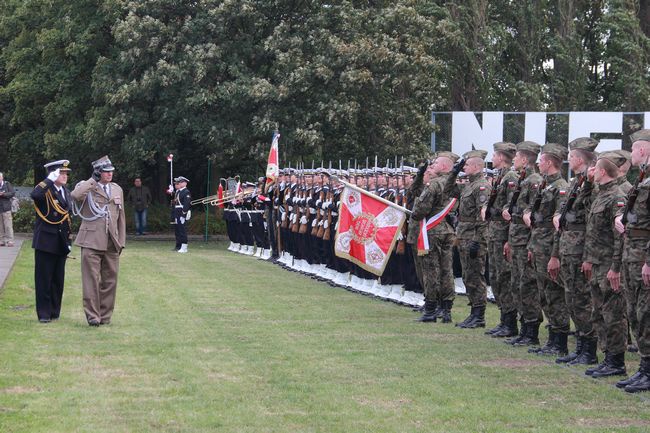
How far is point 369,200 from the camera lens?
17.6 metres

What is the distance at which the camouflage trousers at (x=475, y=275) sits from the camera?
1441 cm

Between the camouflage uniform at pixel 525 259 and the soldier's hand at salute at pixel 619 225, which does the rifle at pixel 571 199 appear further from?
the camouflage uniform at pixel 525 259

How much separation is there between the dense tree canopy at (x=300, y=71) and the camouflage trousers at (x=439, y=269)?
18.7 meters

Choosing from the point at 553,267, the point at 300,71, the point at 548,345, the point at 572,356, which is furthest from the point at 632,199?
the point at 300,71

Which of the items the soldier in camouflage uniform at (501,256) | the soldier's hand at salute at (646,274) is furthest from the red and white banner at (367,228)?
the soldier's hand at salute at (646,274)

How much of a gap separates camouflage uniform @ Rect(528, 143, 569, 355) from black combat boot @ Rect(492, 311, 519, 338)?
131cm

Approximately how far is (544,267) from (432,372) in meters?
2.08

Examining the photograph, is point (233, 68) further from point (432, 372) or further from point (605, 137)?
point (432, 372)

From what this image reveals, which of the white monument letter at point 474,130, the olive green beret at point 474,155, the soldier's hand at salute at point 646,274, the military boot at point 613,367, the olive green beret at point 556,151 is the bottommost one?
the military boot at point 613,367

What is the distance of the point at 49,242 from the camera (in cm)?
1447

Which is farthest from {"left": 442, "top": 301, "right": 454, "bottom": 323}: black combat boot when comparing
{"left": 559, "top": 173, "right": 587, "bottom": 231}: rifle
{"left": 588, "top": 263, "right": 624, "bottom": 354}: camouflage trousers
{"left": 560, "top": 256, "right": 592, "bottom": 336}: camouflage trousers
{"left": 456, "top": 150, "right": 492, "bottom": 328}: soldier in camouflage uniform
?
{"left": 588, "top": 263, "right": 624, "bottom": 354}: camouflage trousers

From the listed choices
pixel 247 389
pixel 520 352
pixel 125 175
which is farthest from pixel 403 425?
pixel 125 175

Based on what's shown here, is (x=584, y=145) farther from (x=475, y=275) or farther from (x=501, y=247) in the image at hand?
(x=475, y=275)

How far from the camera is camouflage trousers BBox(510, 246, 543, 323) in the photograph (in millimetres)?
12797
